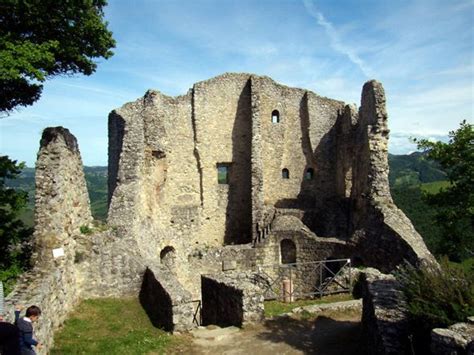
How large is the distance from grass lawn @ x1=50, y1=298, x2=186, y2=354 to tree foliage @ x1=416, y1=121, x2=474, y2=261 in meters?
9.12

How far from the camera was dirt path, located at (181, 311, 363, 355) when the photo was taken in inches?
368

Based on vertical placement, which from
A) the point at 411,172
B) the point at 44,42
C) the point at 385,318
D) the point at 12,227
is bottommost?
the point at 385,318

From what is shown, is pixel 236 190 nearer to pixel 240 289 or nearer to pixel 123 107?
pixel 123 107

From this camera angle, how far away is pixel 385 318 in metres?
7.47

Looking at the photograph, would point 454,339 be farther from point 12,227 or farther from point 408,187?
point 408,187

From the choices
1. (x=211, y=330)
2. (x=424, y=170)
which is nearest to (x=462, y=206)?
(x=211, y=330)

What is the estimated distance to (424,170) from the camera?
12888 centimetres

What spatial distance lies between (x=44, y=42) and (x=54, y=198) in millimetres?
4085

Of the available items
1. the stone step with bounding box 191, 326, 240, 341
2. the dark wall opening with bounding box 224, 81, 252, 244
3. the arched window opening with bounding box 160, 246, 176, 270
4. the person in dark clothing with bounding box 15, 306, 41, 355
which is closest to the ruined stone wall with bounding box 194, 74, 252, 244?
the dark wall opening with bounding box 224, 81, 252, 244

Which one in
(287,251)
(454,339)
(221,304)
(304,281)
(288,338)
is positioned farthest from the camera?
(287,251)

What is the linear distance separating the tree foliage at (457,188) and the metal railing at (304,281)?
11.2 ft

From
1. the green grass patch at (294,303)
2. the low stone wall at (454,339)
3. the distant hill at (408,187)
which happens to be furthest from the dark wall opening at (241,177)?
the distant hill at (408,187)

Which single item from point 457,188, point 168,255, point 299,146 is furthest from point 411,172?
point 457,188

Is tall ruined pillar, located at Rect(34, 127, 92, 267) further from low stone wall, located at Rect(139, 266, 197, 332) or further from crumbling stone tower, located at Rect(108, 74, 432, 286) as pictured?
crumbling stone tower, located at Rect(108, 74, 432, 286)
